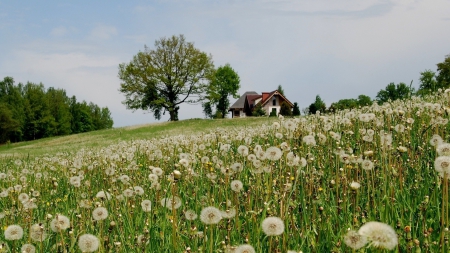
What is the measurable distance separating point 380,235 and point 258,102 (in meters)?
83.1

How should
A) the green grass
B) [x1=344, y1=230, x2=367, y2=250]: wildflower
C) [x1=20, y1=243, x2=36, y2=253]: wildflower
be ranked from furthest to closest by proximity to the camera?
the green grass
[x1=20, y1=243, x2=36, y2=253]: wildflower
[x1=344, y1=230, x2=367, y2=250]: wildflower

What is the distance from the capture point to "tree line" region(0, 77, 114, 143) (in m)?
69.8

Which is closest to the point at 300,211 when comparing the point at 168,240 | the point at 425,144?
the point at 168,240

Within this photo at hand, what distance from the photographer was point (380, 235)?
1.47m

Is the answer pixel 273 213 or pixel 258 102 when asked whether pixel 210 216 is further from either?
pixel 258 102

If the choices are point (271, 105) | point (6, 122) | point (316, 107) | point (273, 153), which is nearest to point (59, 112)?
point (6, 122)

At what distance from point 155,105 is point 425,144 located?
177 feet

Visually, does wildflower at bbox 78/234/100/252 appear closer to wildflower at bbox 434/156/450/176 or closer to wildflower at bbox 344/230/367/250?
wildflower at bbox 344/230/367/250

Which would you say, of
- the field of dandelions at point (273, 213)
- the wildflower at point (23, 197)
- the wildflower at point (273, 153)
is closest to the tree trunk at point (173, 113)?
the field of dandelions at point (273, 213)

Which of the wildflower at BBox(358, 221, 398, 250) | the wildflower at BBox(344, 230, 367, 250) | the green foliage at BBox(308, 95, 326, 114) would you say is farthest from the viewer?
the green foliage at BBox(308, 95, 326, 114)

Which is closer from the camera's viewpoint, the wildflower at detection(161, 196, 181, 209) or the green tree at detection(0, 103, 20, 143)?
the wildflower at detection(161, 196, 181, 209)

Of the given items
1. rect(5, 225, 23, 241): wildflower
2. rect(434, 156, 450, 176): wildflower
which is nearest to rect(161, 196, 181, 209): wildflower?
rect(5, 225, 23, 241): wildflower

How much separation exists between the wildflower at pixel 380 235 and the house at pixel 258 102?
7108cm

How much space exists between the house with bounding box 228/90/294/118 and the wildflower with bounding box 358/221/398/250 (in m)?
71.1
